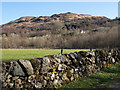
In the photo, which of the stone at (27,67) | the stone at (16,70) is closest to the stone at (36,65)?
the stone at (27,67)

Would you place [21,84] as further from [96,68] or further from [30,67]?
[96,68]

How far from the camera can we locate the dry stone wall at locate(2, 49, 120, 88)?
7141 mm

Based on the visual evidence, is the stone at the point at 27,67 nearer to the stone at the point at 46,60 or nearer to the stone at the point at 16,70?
the stone at the point at 16,70

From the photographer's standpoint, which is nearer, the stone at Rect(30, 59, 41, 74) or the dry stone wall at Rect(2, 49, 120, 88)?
the dry stone wall at Rect(2, 49, 120, 88)

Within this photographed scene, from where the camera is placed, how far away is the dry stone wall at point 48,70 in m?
7.14

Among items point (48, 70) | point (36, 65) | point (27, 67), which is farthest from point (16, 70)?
point (48, 70)

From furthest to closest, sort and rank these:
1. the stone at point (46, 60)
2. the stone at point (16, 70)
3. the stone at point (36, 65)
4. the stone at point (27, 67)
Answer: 1. the stone at point (46, 60)
2. the stone at point (36, 65)
3. the stone at point (27, 67)
4. the stone at point (16, 70)

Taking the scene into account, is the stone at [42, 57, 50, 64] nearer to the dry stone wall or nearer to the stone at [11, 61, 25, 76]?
the dry stone wall

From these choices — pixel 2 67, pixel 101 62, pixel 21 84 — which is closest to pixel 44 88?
pixel 21 84

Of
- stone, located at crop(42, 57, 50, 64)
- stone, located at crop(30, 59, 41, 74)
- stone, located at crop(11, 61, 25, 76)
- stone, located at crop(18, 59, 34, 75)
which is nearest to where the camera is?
stone, located at crop(11, 61, 25, 76)

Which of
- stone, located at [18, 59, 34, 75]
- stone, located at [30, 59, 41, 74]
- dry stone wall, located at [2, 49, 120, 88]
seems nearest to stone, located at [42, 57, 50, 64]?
dry stone wall, located at [2, 49, 120, 88]

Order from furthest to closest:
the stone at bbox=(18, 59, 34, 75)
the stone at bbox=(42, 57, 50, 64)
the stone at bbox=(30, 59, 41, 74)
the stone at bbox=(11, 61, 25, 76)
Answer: the stone at bbox=(42, 57, 50, 64), the stone at bbox=(30, 59, 41, 74), the stone at bbox=(18, 59, 34, 75), the stone at bbox=(11, 61, 25, 76)

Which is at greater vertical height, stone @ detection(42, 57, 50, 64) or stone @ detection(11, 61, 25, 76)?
stone @ detection(42, 57, 50, 64)

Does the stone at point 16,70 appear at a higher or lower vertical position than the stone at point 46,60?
lower
